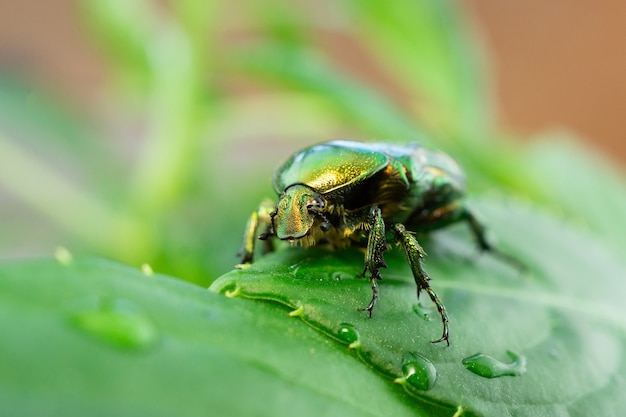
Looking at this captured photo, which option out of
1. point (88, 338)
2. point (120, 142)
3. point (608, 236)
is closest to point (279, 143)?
point (120, 142)

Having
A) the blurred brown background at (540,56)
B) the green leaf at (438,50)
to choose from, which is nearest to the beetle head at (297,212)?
the green leaf at (438,50)

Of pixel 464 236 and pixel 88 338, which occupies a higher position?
pixel 88 338

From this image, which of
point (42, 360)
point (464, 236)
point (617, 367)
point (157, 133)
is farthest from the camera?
point (157, 133)

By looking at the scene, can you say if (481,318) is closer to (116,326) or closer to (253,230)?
(253,230)

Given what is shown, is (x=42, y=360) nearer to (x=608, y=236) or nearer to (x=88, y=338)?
(x=88, y=338)

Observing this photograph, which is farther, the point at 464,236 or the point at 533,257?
the point at 464,236

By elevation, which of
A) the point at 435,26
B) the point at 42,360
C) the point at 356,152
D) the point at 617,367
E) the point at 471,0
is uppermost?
the point at 471,0

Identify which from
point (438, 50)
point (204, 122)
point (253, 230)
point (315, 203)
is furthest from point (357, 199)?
point (438, 50)
